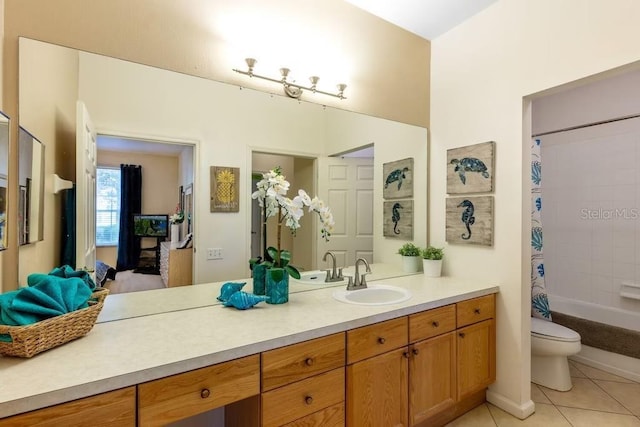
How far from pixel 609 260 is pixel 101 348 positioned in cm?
384

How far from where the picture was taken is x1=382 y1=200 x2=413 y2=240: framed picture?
249 cm

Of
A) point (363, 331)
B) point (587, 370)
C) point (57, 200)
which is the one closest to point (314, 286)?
point (363, 331)

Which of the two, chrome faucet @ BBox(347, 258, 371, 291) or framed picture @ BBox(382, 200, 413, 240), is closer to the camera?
chrome faucet @ BBox(347, 258, 371, 291)

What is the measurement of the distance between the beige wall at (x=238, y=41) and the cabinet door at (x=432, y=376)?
4.17 ft

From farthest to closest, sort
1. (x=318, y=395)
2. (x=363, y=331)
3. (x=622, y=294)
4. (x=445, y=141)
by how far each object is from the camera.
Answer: (x=622, y=294)
(x=445, y=141)
(x=363, y=331)
(x=318, y=395)

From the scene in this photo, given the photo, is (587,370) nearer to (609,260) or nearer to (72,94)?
(609,260)

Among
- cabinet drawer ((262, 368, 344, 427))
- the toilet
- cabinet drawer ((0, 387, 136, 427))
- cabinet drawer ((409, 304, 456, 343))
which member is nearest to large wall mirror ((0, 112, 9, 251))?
cabinet drawer ((0, 387, 136, 427))

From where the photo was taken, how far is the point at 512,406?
6.75 feet

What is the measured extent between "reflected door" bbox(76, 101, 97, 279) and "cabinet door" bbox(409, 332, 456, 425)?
1608 millimetres

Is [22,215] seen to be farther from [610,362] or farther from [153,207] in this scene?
[610,362]

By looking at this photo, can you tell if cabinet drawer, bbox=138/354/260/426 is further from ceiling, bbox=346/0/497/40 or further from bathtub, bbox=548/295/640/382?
bathtub, bbox=548/295/640/382

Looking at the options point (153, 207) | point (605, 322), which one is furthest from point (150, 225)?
point (605, 322)

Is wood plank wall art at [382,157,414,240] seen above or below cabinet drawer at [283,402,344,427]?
above

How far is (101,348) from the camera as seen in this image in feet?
3.65
